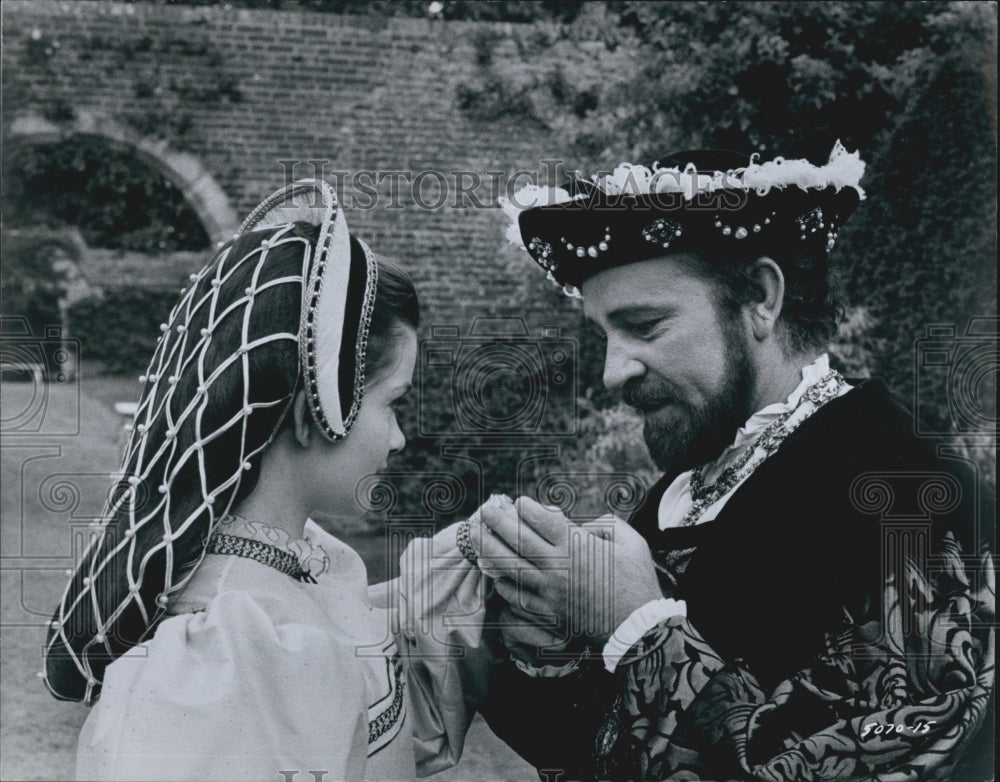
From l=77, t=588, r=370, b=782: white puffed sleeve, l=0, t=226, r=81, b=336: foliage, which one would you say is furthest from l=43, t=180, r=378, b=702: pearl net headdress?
l=0, t=226, r=81, b=336: foliage

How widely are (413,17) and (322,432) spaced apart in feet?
4.47

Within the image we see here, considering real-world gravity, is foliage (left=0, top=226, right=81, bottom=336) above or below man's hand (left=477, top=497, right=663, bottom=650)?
above

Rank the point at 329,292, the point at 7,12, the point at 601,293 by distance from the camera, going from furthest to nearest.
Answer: the point at 7,12
the point at 601,293
the point at 329,292

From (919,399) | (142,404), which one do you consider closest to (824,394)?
(919,399)

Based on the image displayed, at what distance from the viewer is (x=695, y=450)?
2.30 meters

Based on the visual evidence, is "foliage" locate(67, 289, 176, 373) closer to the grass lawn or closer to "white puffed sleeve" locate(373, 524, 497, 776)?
the grass lawn

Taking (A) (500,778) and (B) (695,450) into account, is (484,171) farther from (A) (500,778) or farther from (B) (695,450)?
(A) (500,778)

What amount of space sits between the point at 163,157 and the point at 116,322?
0.44 meters

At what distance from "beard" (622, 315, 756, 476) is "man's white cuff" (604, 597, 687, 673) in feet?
1.17

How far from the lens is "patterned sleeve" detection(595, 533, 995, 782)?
2.05 metres

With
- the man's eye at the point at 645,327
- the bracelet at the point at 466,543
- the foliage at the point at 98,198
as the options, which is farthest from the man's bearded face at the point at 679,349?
the foliage at the point at 98,198

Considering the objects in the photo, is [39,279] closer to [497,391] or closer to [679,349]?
[497,391]

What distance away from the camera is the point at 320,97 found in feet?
9.28

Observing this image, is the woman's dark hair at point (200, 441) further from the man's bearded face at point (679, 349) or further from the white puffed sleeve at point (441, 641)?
the man's bearded face at point (679, 349)
